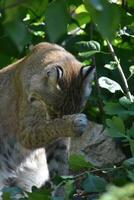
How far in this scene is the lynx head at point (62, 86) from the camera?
4.30m

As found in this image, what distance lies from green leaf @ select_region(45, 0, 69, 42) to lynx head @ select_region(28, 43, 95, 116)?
9.50 feet

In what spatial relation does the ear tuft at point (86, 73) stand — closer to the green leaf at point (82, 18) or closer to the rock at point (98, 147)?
the rock at point (98, 147)

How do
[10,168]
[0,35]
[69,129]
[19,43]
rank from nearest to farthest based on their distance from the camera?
[19,43]
[69,129]
[10,168]
[0,35]

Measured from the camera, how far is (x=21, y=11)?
1331 mm

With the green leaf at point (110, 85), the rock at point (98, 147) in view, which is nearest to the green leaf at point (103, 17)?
the green leaf at point (110, 85)

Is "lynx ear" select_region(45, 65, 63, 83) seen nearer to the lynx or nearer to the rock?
the lynx

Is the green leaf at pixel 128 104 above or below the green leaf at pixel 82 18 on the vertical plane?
above

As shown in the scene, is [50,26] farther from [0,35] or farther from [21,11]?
[0,35]

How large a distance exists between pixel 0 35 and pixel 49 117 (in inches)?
56.4

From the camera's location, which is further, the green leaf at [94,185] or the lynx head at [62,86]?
the lynx head at [62,86]

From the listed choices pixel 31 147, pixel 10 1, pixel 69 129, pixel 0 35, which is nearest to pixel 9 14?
pixel 10 1

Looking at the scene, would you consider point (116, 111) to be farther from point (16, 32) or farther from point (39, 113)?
point (16, 32)

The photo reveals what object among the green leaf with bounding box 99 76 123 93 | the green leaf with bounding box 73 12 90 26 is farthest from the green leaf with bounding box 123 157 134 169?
the green leaf with bounding box 73 12 90 26

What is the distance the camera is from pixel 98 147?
513 centimetres
